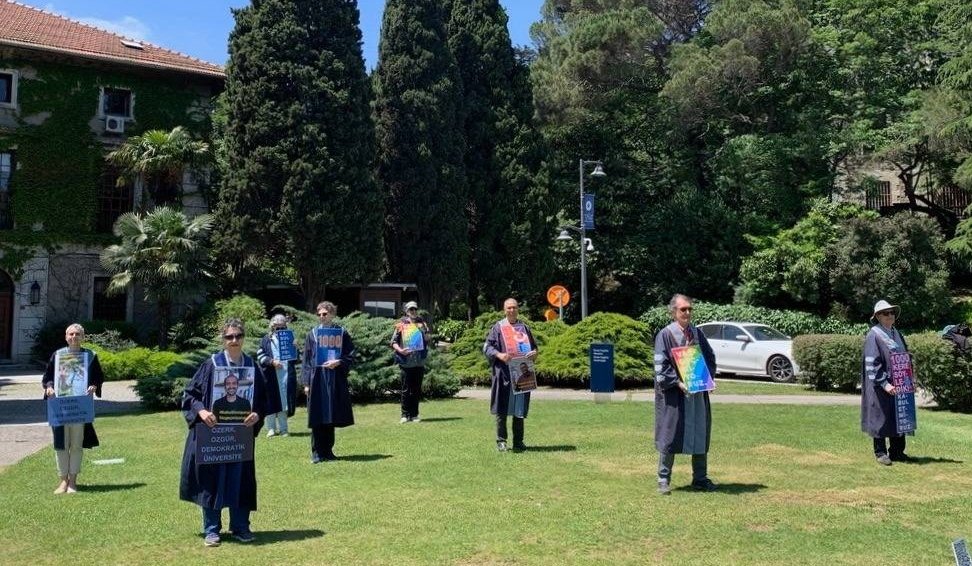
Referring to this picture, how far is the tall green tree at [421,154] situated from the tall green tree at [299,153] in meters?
3.44

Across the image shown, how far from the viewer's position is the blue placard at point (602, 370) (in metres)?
16.2

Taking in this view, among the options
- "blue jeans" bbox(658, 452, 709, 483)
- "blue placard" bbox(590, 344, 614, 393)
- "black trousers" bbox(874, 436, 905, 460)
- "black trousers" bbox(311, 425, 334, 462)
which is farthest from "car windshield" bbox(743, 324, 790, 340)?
"black trousers" bbox(311, 425, 334, 462)

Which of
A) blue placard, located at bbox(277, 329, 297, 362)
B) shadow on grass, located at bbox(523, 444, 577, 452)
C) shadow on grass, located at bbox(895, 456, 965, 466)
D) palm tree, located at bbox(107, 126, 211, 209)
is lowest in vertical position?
shadow on grass, located at bbox(523, 444, 577, 452)

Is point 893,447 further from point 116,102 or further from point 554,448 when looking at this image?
point 116,102

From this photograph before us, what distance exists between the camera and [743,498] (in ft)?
25.1

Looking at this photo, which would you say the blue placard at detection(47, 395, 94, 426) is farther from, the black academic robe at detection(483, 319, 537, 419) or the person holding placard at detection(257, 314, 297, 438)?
the black academic robe at detection(483, 319, 537, 419)

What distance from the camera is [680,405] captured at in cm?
805

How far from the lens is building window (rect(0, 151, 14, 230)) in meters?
29.3

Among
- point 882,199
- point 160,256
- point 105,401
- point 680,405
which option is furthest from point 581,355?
point 882,199

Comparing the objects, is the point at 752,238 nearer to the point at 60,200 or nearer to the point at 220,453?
the point at 60,200

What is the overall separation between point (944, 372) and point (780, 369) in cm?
856

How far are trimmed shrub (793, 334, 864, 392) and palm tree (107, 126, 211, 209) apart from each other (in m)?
21.2

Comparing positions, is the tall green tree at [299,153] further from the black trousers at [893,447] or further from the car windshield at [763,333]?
the black trousers at [893,447]

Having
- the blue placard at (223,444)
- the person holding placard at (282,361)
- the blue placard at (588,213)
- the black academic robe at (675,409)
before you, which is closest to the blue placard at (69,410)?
the blue placard at (223,444)
